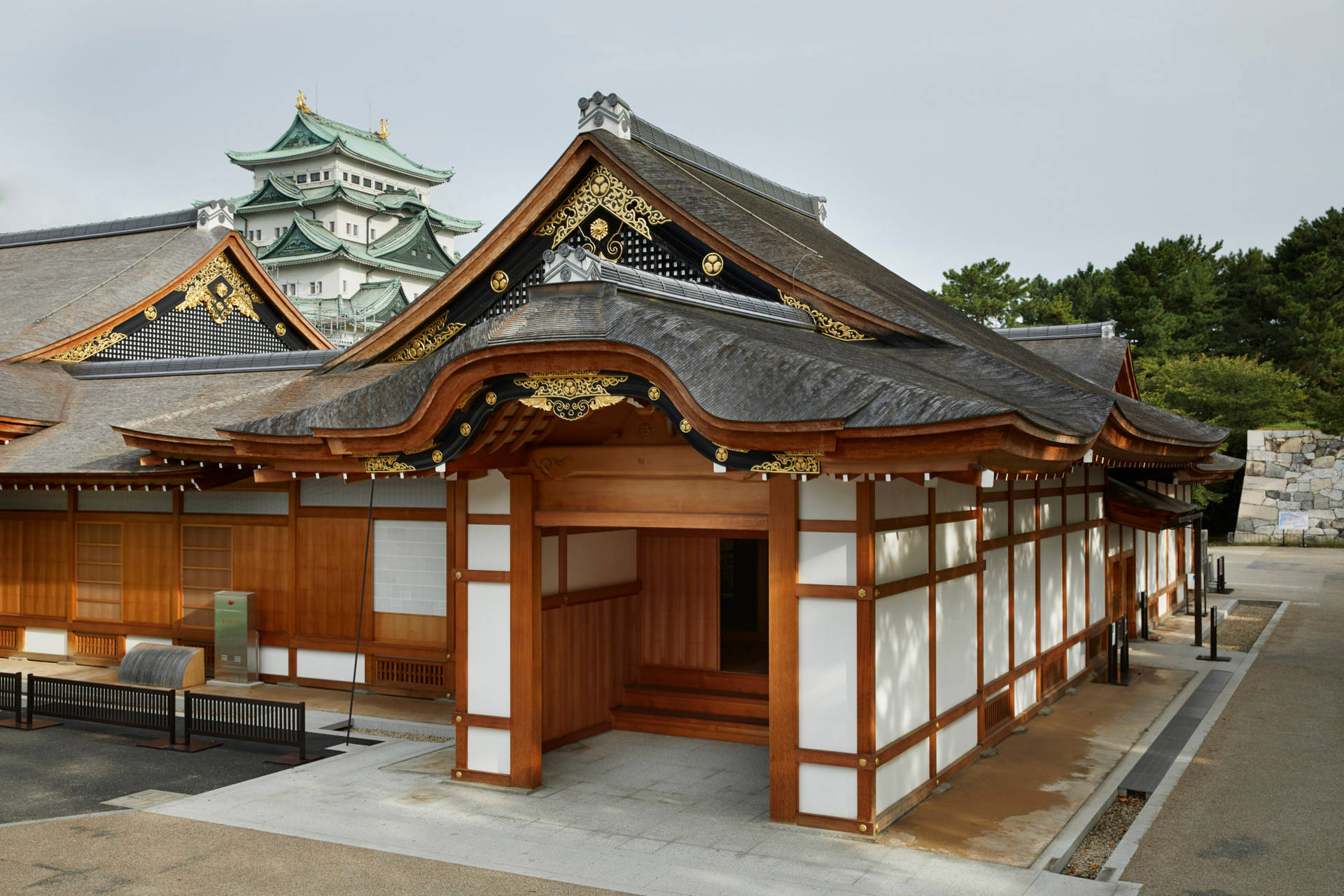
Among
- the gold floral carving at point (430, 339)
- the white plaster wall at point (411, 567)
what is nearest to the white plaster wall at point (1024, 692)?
the white plaster wall at point (411, 567)

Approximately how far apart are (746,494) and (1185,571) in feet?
63.5

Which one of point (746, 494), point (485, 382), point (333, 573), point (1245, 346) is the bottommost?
point (333, 573)

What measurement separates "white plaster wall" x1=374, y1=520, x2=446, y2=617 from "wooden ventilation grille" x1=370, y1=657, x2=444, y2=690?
0.63m

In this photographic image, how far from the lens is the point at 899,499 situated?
30.3 ft

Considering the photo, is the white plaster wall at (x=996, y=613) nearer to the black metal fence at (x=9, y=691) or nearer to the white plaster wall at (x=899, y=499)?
the white plaster wall at (x=899, y=499)

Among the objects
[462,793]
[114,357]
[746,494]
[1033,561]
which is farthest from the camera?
[114,357]

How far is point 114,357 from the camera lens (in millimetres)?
19266

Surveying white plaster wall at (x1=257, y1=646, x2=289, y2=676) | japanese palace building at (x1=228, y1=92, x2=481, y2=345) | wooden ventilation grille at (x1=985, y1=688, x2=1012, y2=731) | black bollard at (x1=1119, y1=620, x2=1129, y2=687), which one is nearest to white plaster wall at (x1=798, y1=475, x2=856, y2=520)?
wooden ventilation grille at (x1=985, y1=688, x2=1012, y2=731)

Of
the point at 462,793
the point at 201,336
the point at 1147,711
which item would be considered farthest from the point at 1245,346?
the point at 462,793

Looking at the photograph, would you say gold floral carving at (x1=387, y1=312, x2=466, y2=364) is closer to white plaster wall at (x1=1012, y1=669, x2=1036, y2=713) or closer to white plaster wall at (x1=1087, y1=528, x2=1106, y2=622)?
white plaster wall at (x1=1012, y1=669, x2=1036, y2=713)

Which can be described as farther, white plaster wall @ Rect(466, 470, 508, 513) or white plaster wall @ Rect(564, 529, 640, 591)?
white plaster wall @ Rect(564, 529, 640, 591)

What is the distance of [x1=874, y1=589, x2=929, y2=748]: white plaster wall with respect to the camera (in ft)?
28.6

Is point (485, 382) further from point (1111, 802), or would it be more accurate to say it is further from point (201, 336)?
point (201, 336)

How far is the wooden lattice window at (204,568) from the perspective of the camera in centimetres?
1528
